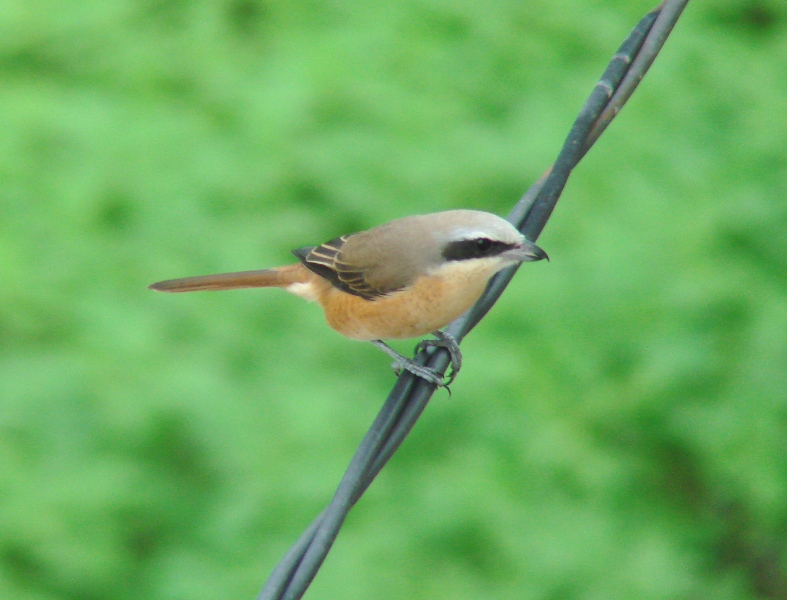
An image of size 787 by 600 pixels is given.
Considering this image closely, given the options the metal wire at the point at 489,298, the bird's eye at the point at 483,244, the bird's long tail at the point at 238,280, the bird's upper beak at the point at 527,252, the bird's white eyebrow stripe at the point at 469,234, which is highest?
the bird's long tail at the point at 238,280

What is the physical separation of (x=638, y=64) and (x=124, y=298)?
2.62 m

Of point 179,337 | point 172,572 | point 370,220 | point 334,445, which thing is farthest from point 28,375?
point 370,220

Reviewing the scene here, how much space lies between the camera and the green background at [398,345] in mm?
3707

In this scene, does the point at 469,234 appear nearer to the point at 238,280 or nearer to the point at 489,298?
the point at 489,298

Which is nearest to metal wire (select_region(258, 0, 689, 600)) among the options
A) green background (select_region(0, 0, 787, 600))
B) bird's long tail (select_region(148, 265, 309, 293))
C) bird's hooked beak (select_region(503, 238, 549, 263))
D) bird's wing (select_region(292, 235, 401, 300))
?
bird's hooked beak (select_region(503, 238, 549, 263))

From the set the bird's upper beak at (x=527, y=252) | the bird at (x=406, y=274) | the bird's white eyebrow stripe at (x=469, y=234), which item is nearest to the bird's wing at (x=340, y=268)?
the bird at (x=406, y=274)

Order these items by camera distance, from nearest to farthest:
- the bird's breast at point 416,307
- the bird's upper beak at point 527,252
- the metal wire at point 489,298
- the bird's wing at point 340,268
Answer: the metal wire at point 489,298 < the bird's upper beak at point 527,252 < the bird's breast at point 416,307 < the bird's wing at point 340,268

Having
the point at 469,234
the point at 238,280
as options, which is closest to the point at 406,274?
the point at 469,234

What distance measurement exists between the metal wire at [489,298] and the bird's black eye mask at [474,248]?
407mm

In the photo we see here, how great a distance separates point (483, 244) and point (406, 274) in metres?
0.38

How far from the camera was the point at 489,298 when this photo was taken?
2365mm

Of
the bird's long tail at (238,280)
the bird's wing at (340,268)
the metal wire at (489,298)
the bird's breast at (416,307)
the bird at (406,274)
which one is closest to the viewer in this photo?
the metal wire at (489,298)

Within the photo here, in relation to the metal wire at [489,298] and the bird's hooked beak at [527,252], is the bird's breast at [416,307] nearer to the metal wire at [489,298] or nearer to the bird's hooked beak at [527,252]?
the bird's hooked beak at [527,252]

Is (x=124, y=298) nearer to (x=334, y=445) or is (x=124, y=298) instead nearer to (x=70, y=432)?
(x=70, y=432)
